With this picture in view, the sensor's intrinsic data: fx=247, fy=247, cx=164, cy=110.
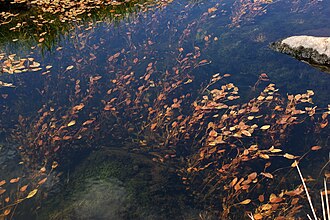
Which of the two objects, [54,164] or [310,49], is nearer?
[54,164]

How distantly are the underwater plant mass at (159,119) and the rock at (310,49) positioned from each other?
0.21m

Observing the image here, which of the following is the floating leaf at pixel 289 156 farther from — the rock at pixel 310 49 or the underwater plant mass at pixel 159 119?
the rock at pixel 310 49

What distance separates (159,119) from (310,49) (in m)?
3.86

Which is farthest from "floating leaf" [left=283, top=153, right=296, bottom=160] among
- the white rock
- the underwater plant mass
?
the white rock

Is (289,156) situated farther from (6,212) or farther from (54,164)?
(6,212)

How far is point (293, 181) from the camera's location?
11.1 ft

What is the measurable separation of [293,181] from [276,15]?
20.7ft

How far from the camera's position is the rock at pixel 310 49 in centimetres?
528

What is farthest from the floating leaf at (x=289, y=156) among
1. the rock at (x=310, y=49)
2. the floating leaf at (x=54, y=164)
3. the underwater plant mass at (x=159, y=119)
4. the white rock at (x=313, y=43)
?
the floating leaf at (x=54, y=164)

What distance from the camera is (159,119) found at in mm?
4371

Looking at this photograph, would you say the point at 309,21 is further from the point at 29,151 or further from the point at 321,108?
the point at 29,151

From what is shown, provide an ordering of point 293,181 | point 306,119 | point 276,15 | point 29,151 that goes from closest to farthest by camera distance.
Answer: point 293,181
point 29,151
point 306,119
point 276,15

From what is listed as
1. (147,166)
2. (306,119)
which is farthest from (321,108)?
(147,166)

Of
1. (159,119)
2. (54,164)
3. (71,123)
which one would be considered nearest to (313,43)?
(159,119)
